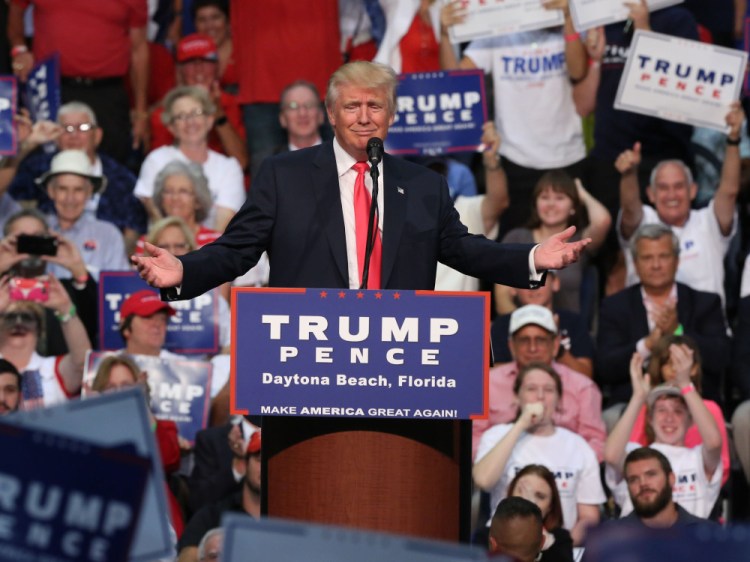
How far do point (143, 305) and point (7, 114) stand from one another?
135 cm

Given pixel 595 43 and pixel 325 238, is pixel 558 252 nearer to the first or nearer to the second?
pixel 325 238

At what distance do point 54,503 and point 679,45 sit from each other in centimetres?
592

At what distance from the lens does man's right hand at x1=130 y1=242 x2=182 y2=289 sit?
11.2 ft

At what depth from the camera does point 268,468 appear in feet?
11.5

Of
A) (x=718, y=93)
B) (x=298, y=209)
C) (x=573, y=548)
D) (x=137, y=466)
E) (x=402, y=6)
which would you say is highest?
(x=402, y=6)

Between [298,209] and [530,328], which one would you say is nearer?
[298,209]

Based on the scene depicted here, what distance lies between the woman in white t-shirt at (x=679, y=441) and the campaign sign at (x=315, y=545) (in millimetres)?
4088

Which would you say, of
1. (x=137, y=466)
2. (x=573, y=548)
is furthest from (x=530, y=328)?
(x=137, y=466)

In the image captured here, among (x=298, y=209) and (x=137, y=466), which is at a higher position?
(x=298, y=209)

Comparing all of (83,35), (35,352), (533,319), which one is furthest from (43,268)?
(533,319)

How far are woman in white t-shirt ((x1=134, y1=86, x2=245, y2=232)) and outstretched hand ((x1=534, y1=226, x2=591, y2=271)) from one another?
14.9 ft

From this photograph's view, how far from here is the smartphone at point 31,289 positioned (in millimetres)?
6770

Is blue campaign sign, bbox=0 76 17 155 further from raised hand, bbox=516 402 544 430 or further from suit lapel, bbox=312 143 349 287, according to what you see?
suit lapel, bbox=312 143 349 287

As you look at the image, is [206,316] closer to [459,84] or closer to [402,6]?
[459,84]
